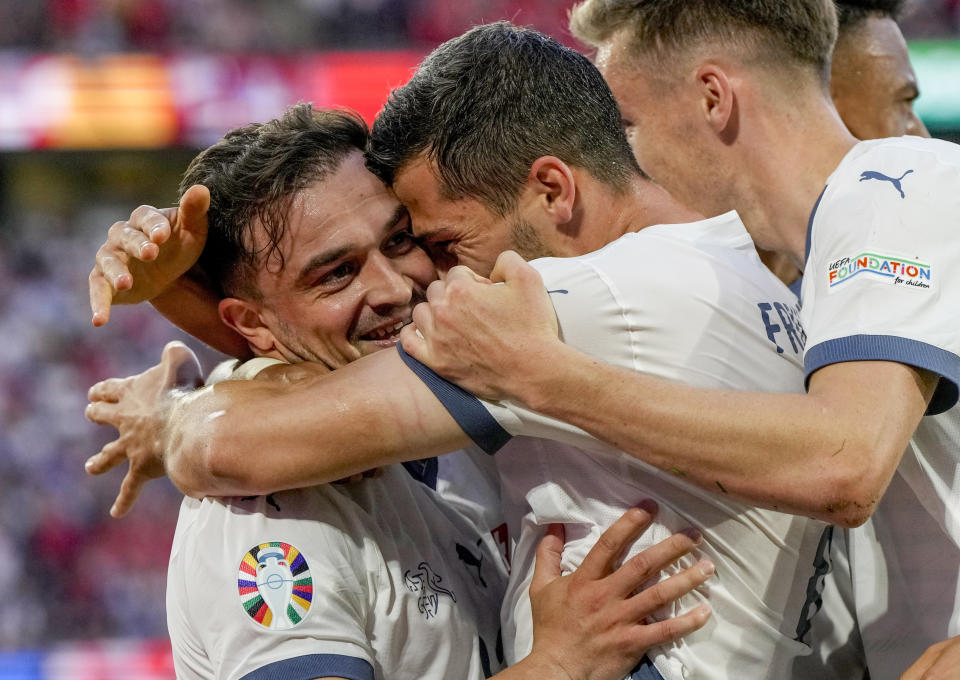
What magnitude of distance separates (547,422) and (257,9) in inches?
473

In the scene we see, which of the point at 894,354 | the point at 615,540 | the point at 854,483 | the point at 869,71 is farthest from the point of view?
the point at 869,71

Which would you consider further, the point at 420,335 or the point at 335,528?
the point at 335,528

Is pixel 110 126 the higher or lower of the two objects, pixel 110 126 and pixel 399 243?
the lower

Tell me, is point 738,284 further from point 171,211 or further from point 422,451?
point 171,211

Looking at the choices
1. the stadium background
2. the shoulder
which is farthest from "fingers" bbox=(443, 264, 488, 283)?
the stadium background

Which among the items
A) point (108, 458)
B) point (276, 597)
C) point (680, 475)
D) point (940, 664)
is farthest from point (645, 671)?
point (108, 458)

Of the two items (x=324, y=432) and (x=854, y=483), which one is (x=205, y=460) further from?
(x=854, y=483)

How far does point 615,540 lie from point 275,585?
0.70m

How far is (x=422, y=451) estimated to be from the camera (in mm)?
2070

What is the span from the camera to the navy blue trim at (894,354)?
2.02 meters

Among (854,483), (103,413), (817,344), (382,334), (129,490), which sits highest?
(817,344)

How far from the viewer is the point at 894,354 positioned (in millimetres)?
2025

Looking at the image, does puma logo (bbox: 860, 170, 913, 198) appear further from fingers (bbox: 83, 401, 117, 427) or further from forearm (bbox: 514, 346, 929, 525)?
fingers (bbox: 83, 401, 117, 427)

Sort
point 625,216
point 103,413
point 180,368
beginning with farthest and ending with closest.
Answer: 1. point 103,413
2. point 180,368
3. point 625,216
